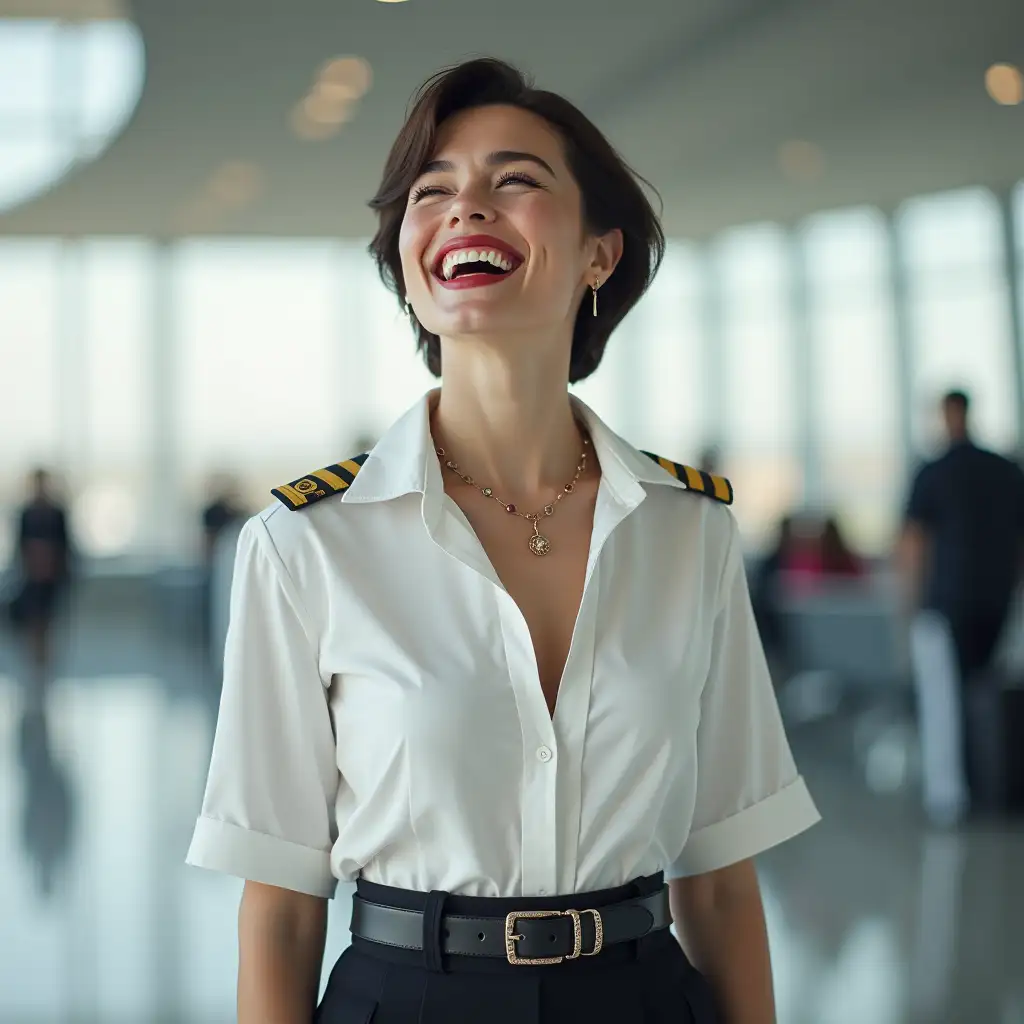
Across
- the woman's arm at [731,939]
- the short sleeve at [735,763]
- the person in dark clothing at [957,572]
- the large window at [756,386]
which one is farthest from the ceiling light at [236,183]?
the woman's arm at [731,939]

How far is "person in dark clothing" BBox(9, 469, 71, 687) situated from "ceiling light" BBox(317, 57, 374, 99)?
109 inches

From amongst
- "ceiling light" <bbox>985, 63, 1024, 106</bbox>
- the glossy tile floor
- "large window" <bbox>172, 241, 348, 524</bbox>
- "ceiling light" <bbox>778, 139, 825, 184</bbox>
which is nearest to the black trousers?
the glossy tile floor

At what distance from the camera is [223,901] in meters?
4.23

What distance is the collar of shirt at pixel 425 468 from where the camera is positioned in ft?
4.59

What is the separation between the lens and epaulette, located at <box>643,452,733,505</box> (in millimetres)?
1557

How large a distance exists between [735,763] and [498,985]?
0.41 metres

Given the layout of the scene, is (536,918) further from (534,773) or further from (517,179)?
(517,179)

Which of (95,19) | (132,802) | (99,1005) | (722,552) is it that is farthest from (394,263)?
(95,19)

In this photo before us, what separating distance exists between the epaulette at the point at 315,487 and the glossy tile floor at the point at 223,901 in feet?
7.77

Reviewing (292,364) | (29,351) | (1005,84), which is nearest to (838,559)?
(1005,84)

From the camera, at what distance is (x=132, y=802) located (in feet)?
18.4

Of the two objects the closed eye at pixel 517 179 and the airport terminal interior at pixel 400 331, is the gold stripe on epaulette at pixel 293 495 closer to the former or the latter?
the closed eye at pixel 517 179

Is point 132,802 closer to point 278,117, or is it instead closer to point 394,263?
point 278,117

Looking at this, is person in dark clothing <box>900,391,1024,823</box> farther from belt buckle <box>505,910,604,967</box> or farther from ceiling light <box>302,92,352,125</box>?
belt buckle <box>505,910,604,967</box>
